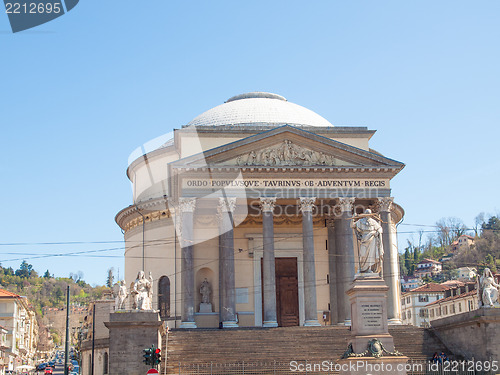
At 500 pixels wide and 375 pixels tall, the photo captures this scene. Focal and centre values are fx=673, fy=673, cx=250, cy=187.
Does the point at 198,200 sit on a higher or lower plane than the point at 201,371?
higher

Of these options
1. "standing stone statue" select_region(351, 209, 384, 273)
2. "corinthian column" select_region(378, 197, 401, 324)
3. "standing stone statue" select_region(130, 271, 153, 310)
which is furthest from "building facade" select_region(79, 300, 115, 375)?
"standing stone statue" select_region(351, 209, 384, 273)

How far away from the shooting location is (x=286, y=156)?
128 ft

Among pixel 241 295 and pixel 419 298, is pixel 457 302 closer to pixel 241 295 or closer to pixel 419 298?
pixel 419 298

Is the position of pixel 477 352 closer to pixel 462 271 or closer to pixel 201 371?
pixel 201 371

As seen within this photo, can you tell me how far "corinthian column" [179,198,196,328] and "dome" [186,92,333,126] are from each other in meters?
10.6

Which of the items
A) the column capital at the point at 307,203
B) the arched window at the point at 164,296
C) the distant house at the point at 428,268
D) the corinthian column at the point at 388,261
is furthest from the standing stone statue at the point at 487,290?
the distant house at the point at 428,268

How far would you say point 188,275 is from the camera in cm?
3712

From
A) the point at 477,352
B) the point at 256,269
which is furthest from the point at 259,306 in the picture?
the point at 477,352

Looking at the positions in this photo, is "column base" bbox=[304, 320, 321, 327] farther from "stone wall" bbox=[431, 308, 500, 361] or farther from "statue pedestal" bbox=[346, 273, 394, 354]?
"statue pedestal" bbox=[346, 273, 394, 354]

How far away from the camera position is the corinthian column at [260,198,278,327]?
36.6 metres

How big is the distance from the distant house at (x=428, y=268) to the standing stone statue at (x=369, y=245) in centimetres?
11956

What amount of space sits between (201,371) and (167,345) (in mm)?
3681

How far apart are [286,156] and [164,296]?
13.7m

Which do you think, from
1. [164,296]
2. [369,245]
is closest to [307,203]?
[164,296]
